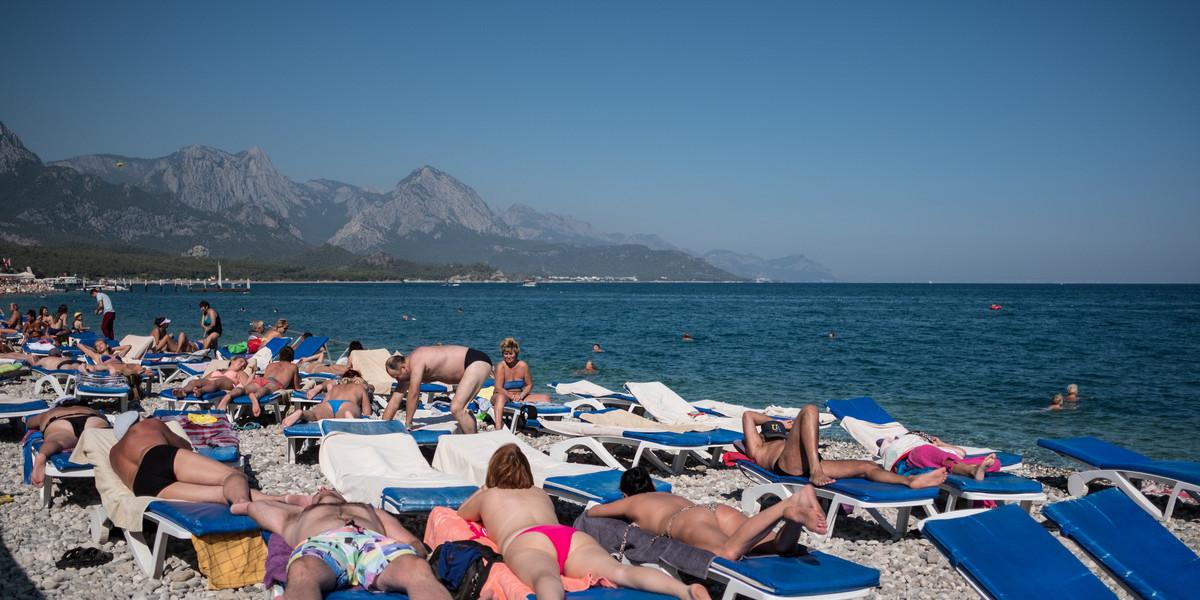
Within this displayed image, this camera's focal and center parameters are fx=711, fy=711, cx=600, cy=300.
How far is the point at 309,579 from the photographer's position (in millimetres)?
3254

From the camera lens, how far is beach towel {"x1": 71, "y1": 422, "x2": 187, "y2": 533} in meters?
4.44

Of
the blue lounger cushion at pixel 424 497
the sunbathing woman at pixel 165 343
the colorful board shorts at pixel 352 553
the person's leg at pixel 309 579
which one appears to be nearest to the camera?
the person's leg at pixel 309 579

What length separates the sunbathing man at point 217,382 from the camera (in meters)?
9.42

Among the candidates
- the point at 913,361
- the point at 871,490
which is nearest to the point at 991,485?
the point at 871,490

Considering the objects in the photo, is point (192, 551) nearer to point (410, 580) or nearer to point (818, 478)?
point (410, 580)

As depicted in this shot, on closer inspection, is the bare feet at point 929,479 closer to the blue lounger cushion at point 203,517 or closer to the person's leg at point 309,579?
the person's leg at point 309,579

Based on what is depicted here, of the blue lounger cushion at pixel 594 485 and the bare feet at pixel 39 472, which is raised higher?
the blue lounger cushion at pixel 594 485

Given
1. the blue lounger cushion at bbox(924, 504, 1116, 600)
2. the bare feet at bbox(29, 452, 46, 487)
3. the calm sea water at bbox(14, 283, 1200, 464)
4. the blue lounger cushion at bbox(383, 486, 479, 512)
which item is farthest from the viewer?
the calm sea water at bbox(14, 283, 1200, 464)

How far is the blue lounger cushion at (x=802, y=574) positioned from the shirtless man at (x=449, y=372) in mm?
4172

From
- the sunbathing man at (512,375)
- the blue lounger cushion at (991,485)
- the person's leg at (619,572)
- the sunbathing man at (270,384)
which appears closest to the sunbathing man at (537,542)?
the person's leg at (619,572)

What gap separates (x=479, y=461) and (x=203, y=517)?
2.08 metres

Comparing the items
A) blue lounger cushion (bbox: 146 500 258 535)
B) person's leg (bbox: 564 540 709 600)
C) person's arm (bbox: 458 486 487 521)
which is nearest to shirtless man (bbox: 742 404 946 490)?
person's leg (bbox: 564 540 709 600)

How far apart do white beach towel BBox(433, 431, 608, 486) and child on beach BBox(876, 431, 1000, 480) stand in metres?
2.56

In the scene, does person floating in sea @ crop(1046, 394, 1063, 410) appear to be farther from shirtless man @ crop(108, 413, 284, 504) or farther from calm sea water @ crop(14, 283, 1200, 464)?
shirtless man @ crop(108, 413, 284, 504)
